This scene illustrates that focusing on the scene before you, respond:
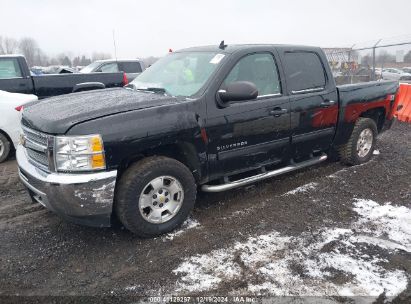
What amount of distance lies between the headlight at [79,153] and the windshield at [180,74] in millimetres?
1214

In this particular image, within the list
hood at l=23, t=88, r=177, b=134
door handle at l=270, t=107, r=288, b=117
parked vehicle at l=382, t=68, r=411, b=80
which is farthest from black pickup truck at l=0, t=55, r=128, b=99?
parked vehicle at l=382, t=68, r=411, b=80

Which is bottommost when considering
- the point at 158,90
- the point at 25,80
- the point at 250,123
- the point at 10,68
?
the point at 250,123

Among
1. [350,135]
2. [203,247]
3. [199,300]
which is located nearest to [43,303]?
[199,300]

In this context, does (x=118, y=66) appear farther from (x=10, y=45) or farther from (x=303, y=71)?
(x=10, y=45)

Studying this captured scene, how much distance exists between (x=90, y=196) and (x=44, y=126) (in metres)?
0.75

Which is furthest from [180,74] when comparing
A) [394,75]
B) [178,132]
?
[394,75]

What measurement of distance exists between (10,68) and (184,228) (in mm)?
6452

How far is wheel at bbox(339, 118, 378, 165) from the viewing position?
5.71 meters

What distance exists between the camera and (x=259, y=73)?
4.37m

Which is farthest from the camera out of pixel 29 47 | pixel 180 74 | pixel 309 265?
pixel 29 47

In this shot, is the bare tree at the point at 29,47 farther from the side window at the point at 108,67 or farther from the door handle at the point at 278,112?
the door handle at the point at 278,112

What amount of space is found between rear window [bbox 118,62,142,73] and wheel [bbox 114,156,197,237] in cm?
1124

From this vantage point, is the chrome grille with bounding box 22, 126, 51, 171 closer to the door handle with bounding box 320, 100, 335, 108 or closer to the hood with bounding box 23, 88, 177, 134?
the hood with bounding box 23, 88, 177, 134

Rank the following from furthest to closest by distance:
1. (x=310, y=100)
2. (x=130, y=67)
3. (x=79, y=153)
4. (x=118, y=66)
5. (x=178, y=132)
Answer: (x=130, y=67), (x=118, y=66), (x=310, y=100), (x=178, y=132), (x=79, y=153)
